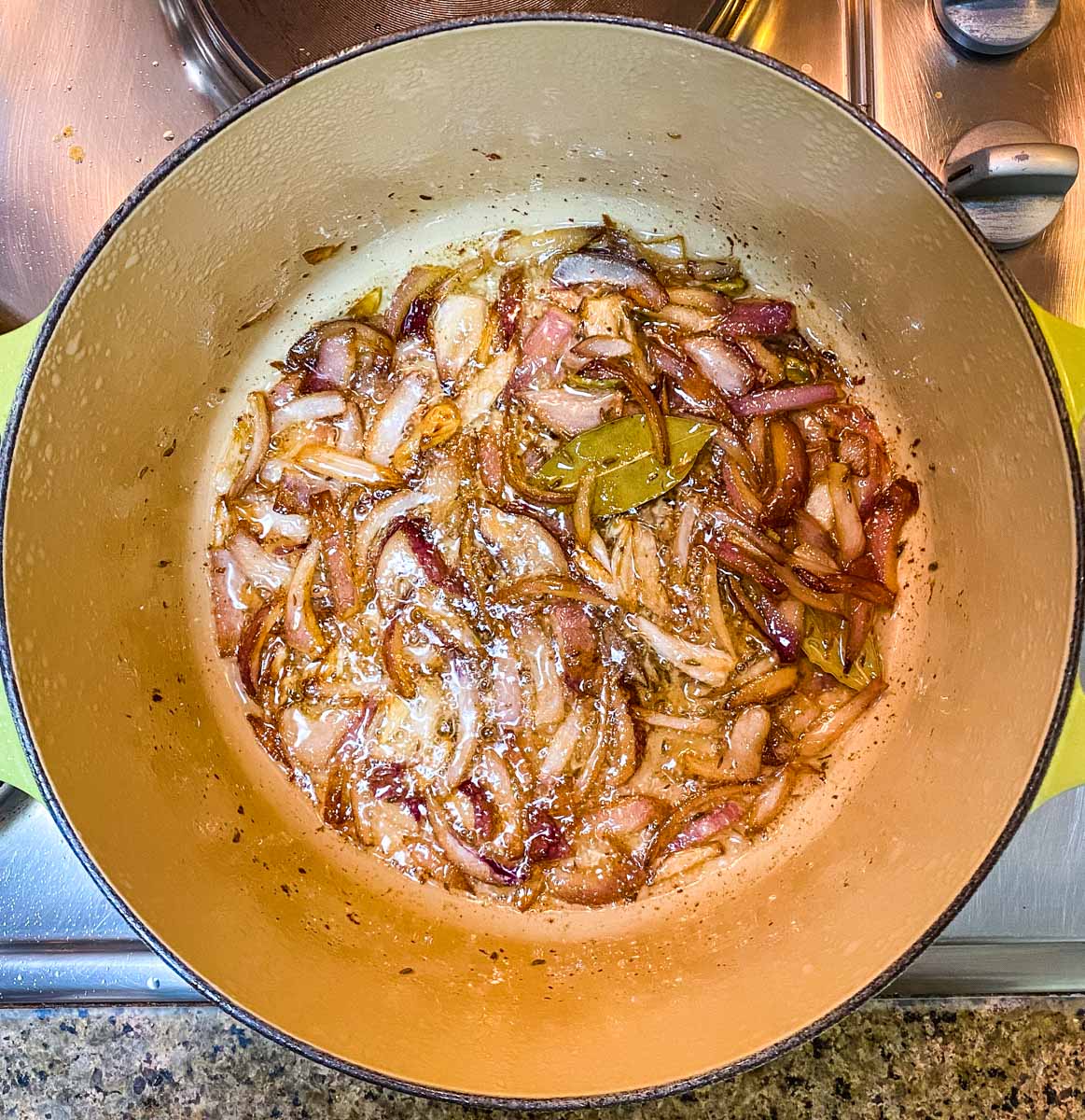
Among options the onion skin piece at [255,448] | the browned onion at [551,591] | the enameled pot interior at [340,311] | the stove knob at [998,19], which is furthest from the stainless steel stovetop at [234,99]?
the browned onion at [551,591]

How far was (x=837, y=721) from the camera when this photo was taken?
0.96 m

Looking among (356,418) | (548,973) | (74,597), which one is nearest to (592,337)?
(356,418)

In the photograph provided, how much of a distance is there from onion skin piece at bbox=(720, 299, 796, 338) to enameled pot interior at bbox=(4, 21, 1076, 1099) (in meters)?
0.04

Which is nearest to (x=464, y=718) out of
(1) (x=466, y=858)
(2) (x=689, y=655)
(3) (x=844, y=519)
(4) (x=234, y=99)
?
(1) (x=466, y=858)

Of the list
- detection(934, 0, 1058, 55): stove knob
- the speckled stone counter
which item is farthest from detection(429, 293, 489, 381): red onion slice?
the speckled stone counter

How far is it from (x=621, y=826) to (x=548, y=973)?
18 centimetres

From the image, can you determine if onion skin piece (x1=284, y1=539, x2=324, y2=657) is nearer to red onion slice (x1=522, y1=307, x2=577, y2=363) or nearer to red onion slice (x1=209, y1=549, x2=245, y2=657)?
red onion slice (x1=209, y1=549, x2=245, y2=657)

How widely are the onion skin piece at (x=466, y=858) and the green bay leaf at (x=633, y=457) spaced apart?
1.31 feet

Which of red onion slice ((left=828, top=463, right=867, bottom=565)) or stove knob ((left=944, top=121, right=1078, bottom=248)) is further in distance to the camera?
red onion slice ((left=828, top=463, right=867, bottom=565))

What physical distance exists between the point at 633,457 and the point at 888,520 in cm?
30

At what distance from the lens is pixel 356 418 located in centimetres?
100

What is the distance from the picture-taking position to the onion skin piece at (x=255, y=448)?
1008 millimetres

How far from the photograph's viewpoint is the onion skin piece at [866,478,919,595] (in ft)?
3.17

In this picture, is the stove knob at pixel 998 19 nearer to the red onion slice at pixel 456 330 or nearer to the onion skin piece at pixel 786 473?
the onion skin piece at pixel 786 473
